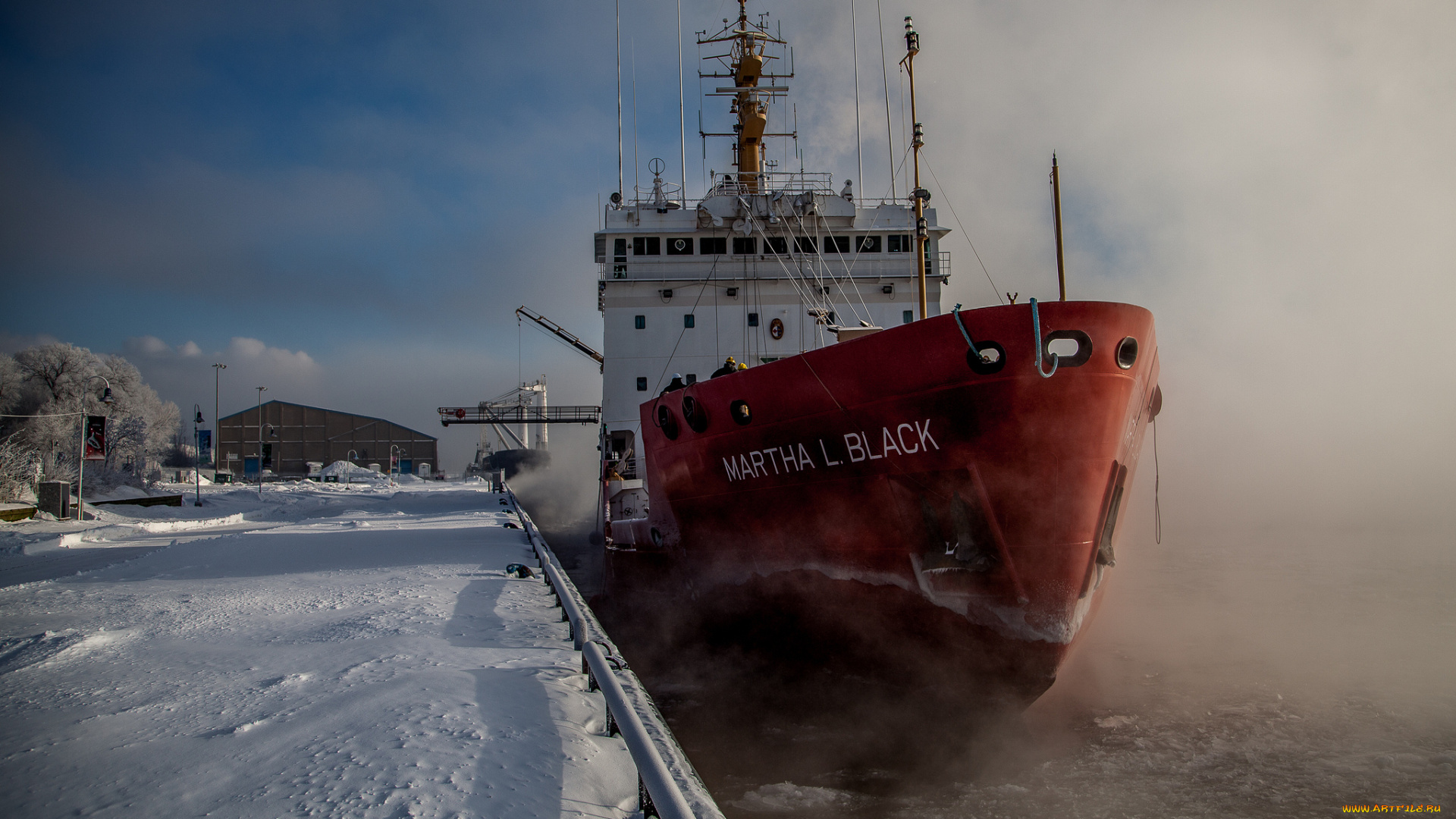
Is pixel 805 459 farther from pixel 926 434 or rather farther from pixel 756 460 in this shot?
pixel 926 434

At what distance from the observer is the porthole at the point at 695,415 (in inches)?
338

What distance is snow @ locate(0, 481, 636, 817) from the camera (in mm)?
2943

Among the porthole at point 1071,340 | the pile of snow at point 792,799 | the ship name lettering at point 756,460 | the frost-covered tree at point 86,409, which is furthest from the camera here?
the frost-covered tree at point 86,409

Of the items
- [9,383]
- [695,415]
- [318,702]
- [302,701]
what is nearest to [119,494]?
[9,383]

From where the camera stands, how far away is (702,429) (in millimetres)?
8617

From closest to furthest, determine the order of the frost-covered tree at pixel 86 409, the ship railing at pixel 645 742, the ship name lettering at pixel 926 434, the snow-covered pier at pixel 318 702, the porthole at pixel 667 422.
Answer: the ship railing at pixel 645 742, the snow-covered pier at pixel 318 702, the ship name lettering at pixel 926 434, the porthole at pixel 667 422, the frost-covered tree at pixel 86 409

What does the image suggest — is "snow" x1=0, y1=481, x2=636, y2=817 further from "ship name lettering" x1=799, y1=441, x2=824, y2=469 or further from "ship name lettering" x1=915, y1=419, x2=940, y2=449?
"ship name lettering" x1=915, y1=419, x2=940, y2=449

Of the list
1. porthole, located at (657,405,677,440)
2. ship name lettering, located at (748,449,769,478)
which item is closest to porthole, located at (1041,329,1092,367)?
ship name lettering, located at (748,449,769,478)

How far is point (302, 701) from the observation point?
158 inches

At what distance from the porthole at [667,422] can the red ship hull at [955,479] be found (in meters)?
1.51

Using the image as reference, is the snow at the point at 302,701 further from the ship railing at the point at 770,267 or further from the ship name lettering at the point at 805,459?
the ship railing at the point at 770,267

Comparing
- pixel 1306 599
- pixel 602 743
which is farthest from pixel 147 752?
pixel 1306 599

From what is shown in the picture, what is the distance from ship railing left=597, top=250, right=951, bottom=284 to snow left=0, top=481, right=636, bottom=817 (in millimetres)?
8561

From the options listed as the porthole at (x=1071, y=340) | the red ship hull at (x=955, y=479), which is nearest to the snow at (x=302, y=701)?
the red ship hull at (x=955, y=479)
